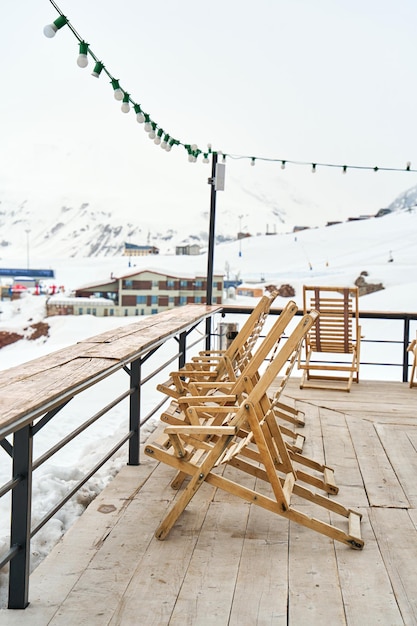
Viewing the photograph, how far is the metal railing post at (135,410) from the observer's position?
9.19ft

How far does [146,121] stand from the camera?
15.4ft

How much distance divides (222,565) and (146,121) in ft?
11.5

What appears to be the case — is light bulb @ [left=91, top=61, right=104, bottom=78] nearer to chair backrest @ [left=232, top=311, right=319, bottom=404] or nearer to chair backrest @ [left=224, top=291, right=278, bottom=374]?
chair backrest @ [left=224, top=291, right=278, bottom=374]

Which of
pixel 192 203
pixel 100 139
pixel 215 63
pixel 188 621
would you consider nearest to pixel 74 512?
pixel 188 621

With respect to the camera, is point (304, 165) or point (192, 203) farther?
point (192, 203)

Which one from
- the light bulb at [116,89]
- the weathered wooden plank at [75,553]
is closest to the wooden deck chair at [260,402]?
the weathered wooden plank at [75,553]

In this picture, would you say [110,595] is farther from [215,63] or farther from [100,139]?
[100,139]

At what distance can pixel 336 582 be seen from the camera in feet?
6.07

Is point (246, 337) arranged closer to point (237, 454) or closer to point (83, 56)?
point (237, 454)

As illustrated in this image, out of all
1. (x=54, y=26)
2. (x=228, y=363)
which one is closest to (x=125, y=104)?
(x=54, y=26)

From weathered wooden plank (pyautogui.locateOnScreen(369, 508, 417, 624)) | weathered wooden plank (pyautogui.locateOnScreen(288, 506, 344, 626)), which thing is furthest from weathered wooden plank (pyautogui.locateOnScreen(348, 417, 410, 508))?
weathered wooden plank (pyautogui.locateOnScreen(288, 506, 344, 626))

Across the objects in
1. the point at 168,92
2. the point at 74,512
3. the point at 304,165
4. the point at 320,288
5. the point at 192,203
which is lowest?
the point at 74,512

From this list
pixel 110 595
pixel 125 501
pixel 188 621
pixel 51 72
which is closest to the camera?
pixel 188 621

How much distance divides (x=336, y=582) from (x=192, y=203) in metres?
30.2
